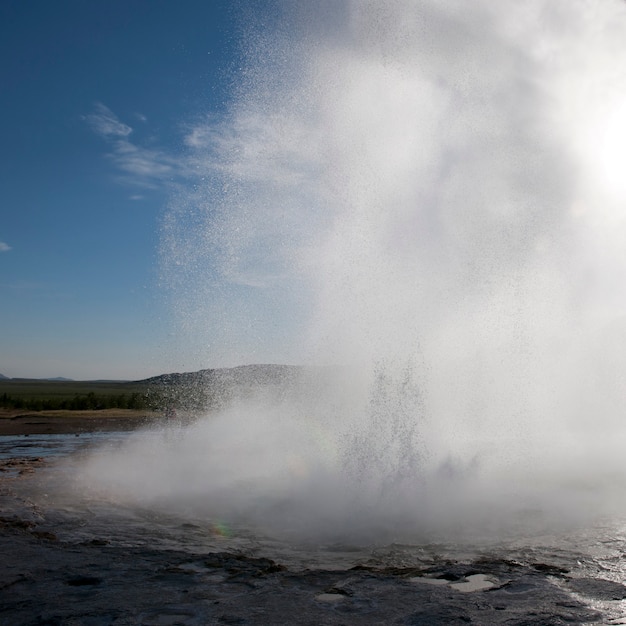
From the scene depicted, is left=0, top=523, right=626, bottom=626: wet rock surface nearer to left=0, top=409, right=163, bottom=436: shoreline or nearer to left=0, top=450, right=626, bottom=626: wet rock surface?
left=0, top=450, right=626, bottom=626: wet rock surface

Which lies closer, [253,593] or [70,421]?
[253,593]

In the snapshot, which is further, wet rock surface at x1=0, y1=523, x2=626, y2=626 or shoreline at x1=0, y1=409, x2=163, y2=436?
shoreline at x1=0, y1=409, x2=163, y2=436

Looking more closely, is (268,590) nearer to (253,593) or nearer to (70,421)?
(253,593)

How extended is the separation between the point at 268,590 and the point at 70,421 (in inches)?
1338

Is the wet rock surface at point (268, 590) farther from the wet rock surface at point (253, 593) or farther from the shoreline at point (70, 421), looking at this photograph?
the shoreline at point (70, 421)

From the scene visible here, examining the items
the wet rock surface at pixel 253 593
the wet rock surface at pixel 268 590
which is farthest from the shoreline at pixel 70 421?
the wet rock surface at pixel 253 593

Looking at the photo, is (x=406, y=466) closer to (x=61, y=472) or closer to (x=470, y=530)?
(x=470, y=530)

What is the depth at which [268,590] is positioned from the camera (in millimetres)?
6402

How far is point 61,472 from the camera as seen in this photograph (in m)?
16.1

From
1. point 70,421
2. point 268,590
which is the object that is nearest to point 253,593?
point 268,590

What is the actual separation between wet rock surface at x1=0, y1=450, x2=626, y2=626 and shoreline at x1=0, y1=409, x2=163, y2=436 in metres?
26.0

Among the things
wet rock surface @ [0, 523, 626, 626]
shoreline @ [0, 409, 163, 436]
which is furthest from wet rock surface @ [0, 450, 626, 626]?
shoreline @ [0, 409, 163, 436]

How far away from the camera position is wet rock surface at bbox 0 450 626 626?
5.63 m

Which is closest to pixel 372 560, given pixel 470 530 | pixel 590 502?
pixel 470 530
